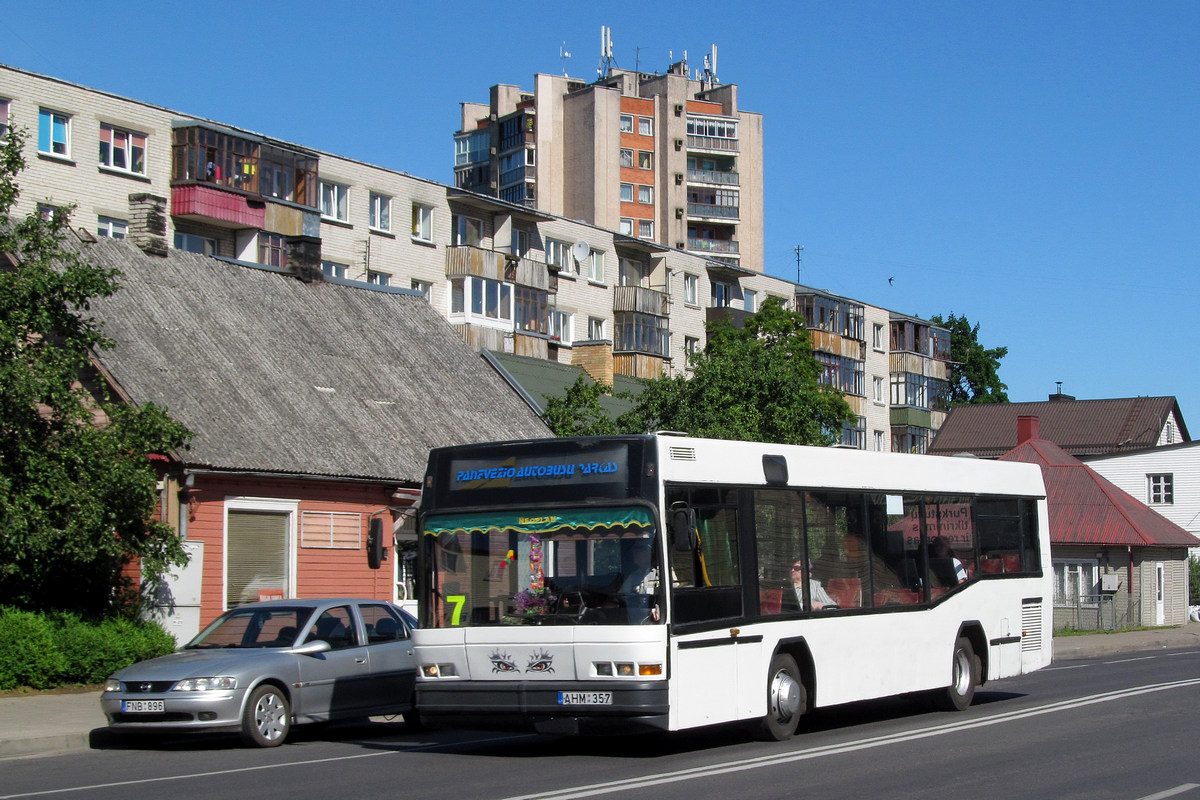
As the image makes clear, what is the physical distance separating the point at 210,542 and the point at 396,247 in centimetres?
2923

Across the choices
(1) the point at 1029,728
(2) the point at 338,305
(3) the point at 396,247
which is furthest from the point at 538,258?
(1) the point at 1029,728

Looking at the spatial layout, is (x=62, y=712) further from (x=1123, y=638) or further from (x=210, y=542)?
(x=1123, y=638)

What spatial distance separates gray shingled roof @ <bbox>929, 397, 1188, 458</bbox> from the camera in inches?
2825

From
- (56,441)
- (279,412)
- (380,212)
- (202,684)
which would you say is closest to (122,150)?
(380,212)

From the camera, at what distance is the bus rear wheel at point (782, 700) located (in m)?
13.4

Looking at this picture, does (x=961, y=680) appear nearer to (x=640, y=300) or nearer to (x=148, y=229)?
(x=148, y=229)

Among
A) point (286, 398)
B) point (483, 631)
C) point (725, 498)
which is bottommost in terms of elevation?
point (483, 631)

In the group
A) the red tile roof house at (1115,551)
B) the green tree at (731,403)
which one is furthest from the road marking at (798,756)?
the red tile roof house at (1115,551)

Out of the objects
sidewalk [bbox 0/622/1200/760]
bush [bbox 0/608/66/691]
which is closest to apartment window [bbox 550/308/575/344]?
bush [bbox 0/608/66/691]

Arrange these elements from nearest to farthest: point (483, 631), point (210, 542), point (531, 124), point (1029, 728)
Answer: point (483, 631) → point (1029, 728) → point (210, 542) → point (531, 124)

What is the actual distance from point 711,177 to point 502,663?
85.6m

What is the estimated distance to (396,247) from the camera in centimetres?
5159

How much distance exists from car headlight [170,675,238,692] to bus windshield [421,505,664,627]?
2.36 meters

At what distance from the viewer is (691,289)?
70875 mm
